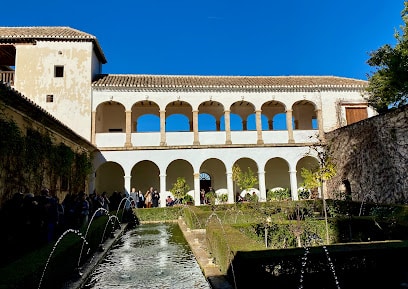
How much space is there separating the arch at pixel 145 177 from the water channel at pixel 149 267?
12.8 meters

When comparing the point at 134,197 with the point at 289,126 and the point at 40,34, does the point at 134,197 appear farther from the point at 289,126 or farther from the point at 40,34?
the point at 40,34

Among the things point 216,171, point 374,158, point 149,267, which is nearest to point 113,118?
point 216,171

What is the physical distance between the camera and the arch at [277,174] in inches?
934

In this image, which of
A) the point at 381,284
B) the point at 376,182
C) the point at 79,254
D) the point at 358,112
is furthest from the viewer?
the point at 358,112

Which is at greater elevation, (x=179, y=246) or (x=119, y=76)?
(x=119, y=76)

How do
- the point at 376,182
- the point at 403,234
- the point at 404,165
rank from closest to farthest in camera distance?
the point at 403,234, the point at 404,165, the point at 376,182

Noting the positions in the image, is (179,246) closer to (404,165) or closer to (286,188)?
(404,165)

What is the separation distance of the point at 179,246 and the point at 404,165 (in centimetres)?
1146

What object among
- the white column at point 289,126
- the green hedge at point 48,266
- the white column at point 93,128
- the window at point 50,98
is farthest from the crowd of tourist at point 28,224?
the white column at point 289,126

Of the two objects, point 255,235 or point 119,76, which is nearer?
point 255,235

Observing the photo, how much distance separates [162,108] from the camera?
67.1 ft

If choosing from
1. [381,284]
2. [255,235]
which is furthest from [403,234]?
[255,235]

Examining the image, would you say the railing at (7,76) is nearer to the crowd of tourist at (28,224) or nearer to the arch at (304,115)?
the crowd of tourist at (28,224)

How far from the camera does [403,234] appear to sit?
7.36 m
